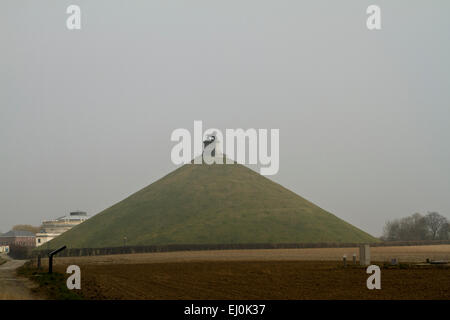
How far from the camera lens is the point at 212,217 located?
142000mm

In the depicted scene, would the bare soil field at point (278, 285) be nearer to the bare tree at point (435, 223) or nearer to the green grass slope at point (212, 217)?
the green grass slope at point (212, 217)

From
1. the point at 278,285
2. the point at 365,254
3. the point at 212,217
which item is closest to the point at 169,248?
the point at 212,217

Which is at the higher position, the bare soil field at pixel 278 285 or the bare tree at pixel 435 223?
the bare soil field at pixel 278 285

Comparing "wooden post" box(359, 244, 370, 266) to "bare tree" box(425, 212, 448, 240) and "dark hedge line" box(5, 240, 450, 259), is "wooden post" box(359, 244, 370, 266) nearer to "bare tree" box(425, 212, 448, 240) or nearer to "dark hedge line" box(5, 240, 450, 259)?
"dark hedge line" box(5, 240, 450, 259)

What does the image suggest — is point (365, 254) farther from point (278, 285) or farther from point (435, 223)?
point (435, 223)

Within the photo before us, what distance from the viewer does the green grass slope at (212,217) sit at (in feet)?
429

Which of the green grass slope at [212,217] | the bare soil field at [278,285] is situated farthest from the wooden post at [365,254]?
the green grass slope at [212,217]

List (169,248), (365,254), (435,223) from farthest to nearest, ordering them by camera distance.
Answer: (435,223), (169,248), (365,254)

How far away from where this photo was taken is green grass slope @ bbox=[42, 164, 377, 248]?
429 ft

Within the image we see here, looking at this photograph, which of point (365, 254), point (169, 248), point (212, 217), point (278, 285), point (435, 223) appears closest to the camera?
point (278, 285)

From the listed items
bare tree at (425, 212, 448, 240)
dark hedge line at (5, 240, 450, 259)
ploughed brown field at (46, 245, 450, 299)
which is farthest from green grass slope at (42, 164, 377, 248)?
ploughed brown field at (46, 245, 450, 299)

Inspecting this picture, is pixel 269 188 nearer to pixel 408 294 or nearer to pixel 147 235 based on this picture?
pixel 147 235
